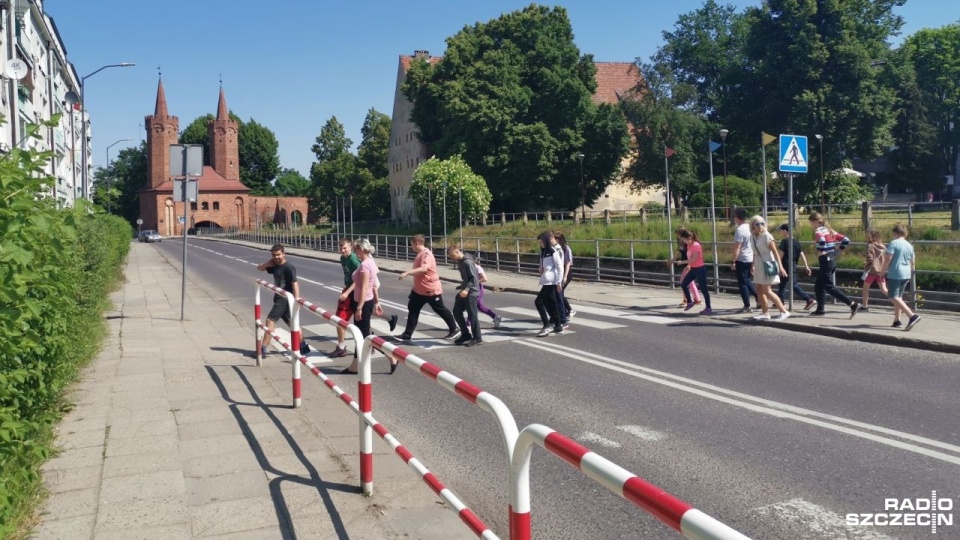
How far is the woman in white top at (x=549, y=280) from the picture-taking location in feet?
43.4

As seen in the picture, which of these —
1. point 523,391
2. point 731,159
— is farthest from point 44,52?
point 523,391

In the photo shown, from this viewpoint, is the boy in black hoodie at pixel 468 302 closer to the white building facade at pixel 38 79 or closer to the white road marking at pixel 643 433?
the white road marking at pixel 643 433

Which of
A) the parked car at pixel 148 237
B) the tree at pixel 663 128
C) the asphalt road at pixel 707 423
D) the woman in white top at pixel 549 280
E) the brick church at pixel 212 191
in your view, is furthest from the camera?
the brick church at pixel 212 191

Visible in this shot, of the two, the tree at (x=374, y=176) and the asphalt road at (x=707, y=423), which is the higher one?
the tree at (x=374, y=176)

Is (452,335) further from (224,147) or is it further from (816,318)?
(224,147)

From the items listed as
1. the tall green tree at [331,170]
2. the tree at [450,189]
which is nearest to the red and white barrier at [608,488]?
the tree at [450,189]

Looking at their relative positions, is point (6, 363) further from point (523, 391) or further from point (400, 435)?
point (523, 391)

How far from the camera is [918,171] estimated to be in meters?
70.9

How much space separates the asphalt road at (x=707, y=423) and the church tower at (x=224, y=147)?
369ft

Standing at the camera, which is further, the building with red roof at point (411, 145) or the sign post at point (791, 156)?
the building with red roof at point (411, 145)

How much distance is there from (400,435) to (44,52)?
54.5 meters

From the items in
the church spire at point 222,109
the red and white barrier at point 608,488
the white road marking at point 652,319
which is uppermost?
the church spire at point 222,109

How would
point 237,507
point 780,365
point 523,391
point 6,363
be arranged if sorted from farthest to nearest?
point 780,365 → point 523,391 → point 237,507 → point 6,363

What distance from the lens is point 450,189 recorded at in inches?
1784
